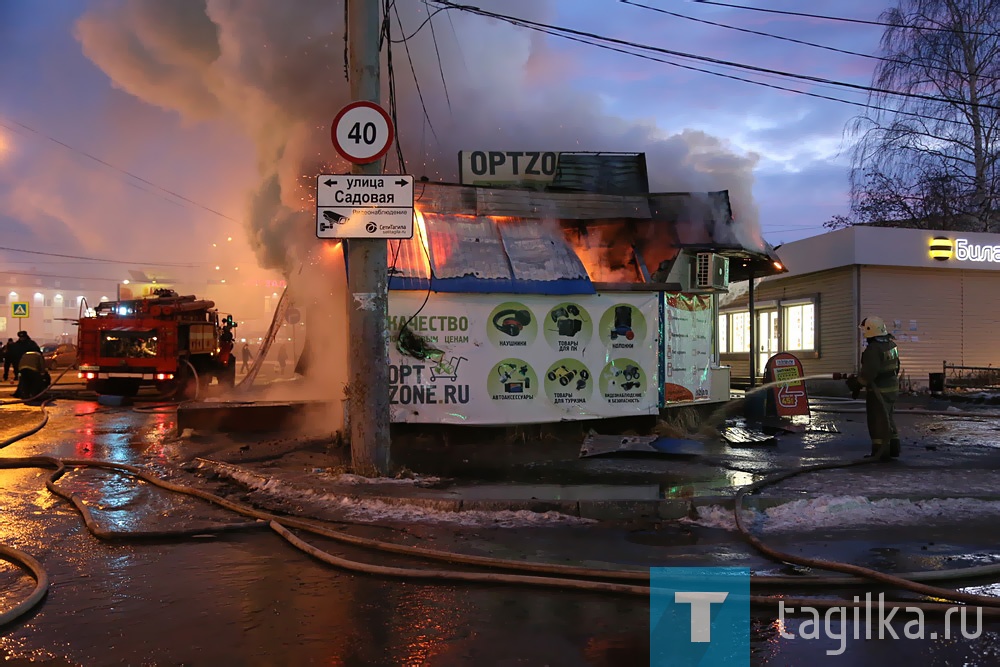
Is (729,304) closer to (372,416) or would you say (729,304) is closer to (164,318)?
(164,318)

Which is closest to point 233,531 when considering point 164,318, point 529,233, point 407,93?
point 529,233

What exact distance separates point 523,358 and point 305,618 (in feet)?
18.8

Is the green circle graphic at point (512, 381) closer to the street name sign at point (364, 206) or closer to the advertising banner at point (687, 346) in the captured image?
the advertising banner at point (687, 346)

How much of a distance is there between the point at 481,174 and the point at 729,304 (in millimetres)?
17455

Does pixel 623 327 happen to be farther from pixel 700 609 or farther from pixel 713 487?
pixel 700 609

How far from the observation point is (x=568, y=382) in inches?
367

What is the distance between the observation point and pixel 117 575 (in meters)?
4.41

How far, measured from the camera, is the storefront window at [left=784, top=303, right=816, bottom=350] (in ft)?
66.0

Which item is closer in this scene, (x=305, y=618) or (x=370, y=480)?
(x=305, y=618)

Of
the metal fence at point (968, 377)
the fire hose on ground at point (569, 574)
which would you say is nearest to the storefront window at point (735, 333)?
the metal fence at point (968, 377)

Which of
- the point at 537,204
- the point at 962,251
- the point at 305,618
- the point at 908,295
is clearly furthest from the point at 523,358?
the point at 962,251

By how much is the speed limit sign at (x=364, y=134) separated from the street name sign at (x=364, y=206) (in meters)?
0.23

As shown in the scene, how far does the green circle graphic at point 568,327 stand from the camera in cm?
926

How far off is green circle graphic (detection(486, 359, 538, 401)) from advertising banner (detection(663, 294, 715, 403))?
80.0 inches
